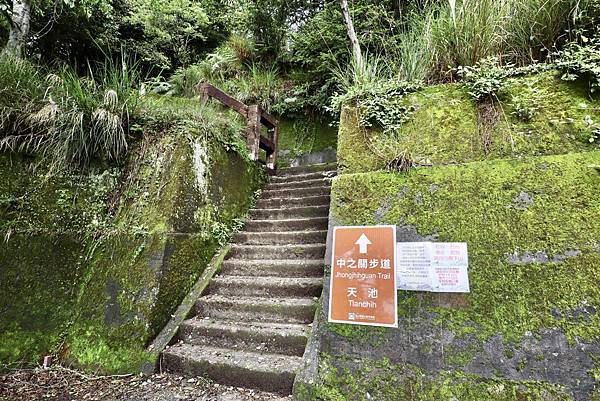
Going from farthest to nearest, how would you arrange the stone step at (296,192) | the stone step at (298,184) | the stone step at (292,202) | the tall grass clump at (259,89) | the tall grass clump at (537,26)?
the tall grass clump at (259,89) → the stone step at (298,184) → the stone step at (296,192) → the stone step at (292,202) → the tall grass clump at (537,26)

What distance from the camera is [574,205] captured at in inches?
69.7

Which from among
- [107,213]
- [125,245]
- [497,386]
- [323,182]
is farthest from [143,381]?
[323,182]

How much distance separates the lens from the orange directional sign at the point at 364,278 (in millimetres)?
1969

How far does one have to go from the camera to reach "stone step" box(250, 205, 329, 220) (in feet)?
12.9

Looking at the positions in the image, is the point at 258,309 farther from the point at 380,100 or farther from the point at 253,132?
the point at 253,132

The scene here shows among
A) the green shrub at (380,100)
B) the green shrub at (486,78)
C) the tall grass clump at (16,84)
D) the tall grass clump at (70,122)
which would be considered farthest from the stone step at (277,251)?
the tall grass clump at (16,84)

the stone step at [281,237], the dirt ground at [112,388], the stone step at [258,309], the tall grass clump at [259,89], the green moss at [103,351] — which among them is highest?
the tall grass clump at [259,89]

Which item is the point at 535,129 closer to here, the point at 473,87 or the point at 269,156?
the point at 473,87

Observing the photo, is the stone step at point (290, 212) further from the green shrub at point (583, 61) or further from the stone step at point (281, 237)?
the green shrub at point (583, 61)

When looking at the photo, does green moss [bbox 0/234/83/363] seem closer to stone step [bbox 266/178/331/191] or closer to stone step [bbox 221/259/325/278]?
stone step [bbox 221/259/325/278]

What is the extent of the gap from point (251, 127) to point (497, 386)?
4.27 meters

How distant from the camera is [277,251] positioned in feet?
11.2

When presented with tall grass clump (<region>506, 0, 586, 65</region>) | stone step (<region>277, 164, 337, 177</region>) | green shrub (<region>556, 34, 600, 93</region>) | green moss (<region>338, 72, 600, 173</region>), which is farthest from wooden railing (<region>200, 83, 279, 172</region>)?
green shrub (<region>556, 34, 600, 93</region>)

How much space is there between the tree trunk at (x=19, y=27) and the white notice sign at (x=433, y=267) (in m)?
5.58
